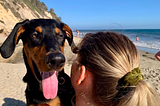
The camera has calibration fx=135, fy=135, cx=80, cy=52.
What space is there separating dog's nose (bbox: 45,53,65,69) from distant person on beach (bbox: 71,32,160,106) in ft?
0.90

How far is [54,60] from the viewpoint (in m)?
1.56

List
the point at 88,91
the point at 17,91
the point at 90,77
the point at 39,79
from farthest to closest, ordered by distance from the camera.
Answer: the point at 17,91 → the point at 39,79 → the point at 88,91 → the point at 90,77

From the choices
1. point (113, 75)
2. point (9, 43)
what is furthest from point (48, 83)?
point (113, 75)

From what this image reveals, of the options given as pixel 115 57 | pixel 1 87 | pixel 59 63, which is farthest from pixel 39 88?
pixel 1 87

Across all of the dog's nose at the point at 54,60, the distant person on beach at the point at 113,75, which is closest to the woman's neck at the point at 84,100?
the distant person on beach at the point at 113,75

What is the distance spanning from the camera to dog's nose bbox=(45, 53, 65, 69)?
1551 mm

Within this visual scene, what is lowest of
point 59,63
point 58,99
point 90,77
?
point 58,99

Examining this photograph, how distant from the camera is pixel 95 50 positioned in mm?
1517

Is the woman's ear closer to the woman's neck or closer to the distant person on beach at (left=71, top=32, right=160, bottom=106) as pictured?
the distant person on beach at (left=71, top=32, right=160, bottom=106)

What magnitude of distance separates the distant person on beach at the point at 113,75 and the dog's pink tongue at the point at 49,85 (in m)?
0.41

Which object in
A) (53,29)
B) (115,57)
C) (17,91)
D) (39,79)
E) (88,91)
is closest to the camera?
(115,57)

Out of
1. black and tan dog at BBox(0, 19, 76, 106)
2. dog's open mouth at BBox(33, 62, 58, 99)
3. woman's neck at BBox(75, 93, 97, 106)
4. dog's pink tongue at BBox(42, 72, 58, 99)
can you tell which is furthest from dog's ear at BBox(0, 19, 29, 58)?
woman's neck at BBox(75, 93, 97, 106)

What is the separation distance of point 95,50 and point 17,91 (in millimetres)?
4326

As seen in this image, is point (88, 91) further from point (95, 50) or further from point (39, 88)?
point (39, 88)
